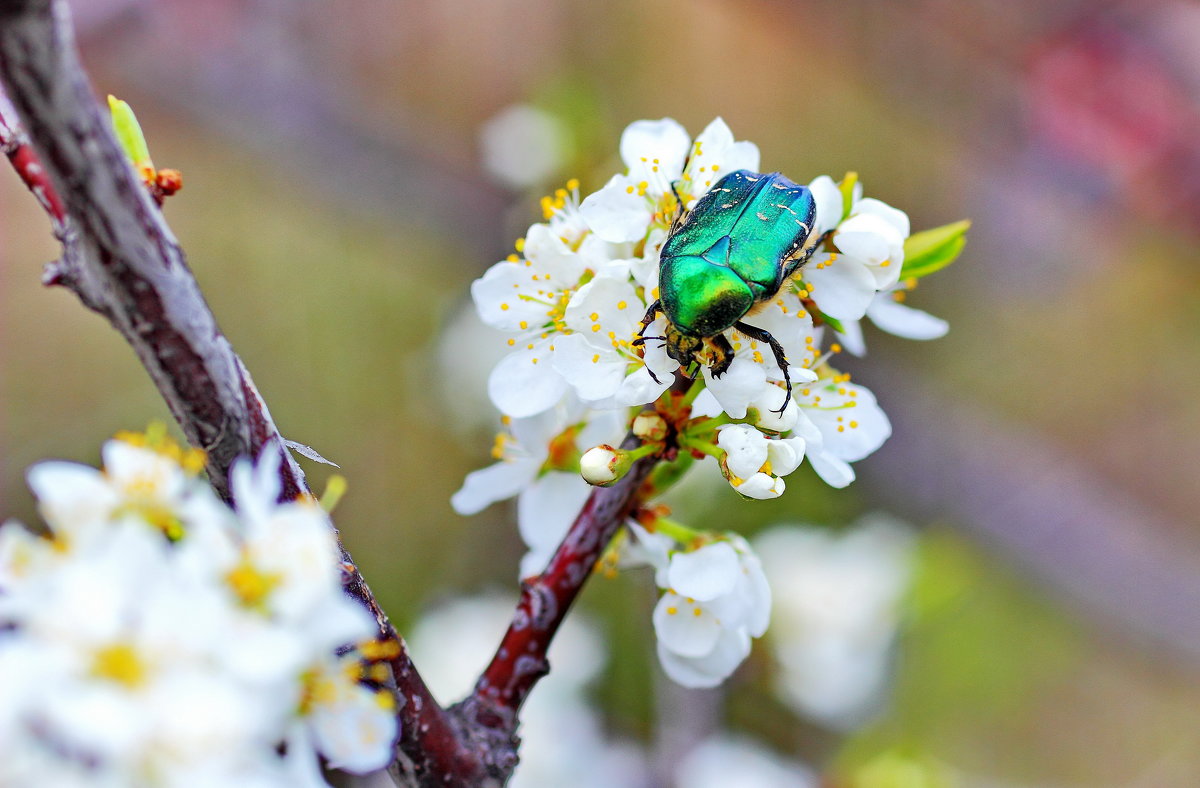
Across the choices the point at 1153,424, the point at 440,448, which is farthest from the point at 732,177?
the point at 1153,424

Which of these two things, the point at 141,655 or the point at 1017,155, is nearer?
the point at 141,655

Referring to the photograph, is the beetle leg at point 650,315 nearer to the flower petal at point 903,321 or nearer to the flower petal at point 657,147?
the flower petal at point 657,147

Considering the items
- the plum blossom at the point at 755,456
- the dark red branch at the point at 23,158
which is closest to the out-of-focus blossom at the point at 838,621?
the plum blossom at the point at 755,456

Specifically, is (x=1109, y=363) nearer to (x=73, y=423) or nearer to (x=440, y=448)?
(x=440, y=448)

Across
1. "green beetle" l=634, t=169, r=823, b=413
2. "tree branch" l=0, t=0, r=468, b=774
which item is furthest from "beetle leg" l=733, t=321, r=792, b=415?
"tree branch" l=0, t=0, r=468, b=774

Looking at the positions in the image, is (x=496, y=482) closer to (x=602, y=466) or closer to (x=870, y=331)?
(x=602, y=466)

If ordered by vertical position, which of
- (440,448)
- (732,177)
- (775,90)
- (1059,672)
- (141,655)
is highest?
(775,90)

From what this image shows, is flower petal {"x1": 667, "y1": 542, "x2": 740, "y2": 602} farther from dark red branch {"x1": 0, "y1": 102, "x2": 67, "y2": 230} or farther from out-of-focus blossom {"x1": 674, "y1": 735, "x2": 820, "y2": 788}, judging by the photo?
out-of-focus blossom {"x1": 674, "y1": 735, "x2": 820, "y2": 788}
